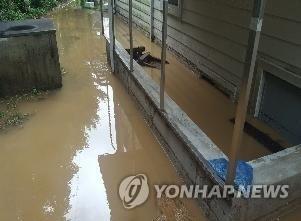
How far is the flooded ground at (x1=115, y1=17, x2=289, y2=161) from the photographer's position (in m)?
4.36

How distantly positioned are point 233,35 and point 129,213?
11.7ft

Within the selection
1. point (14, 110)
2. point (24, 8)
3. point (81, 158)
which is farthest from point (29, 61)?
point (24, 8)

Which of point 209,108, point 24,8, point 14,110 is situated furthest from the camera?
point 24,8

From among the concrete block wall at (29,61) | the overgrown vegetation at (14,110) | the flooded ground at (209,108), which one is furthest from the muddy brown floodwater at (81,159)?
the flooded ground at (209,108)

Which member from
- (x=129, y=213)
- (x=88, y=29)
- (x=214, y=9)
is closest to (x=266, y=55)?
(x=214, y=9)

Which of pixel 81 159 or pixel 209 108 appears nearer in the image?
pixel 81 159

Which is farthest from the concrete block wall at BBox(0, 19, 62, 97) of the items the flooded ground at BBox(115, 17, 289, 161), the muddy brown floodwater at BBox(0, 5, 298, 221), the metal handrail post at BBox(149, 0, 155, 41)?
the metal handrail post at BBox(149, 0, 155, 41)

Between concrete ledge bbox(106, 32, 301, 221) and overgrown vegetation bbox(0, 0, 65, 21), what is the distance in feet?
30.8

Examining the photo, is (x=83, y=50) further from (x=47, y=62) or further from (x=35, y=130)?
(x=35, y=130)

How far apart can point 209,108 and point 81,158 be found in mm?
2405

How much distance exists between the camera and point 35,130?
4969 mm

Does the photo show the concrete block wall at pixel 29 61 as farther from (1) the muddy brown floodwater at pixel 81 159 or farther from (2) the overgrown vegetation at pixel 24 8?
(2) the overgrown vegetation at pixel 24 8

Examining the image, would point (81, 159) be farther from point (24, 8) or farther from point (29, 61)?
point (24, 8)

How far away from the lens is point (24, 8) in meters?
13.7
